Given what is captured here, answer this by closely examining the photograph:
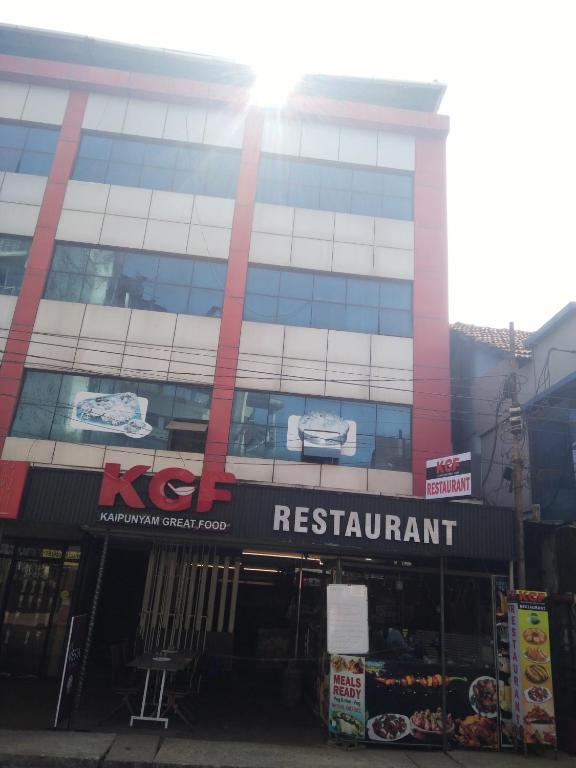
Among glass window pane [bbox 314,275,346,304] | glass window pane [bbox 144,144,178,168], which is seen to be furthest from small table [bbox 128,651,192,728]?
glass window pane [bbox 144,144,178,168]

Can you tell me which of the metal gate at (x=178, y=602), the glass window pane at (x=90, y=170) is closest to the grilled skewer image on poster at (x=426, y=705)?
the metal gate at (x=178, y=602)

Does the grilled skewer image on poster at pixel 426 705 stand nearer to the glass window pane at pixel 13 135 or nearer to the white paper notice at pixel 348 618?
the white paper notice at pixel 348 618

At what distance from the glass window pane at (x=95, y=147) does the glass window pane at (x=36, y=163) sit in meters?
1.05

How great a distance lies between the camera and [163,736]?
31.7 feet

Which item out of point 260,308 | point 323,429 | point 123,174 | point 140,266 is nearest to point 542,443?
point 323,429

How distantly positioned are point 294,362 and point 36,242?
8.50m

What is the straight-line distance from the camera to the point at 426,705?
10211 millimetres

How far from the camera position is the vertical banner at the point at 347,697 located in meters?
10.0

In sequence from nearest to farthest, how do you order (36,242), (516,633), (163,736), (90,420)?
1. (163,736)
2. (516,633)
3. (90,420)
4. (36,242)

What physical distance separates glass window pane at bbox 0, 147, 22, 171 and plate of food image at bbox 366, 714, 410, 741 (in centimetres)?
1793

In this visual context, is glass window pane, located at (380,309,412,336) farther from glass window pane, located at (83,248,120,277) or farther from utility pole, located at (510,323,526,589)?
glass window pane, located at (83,248,120,277)

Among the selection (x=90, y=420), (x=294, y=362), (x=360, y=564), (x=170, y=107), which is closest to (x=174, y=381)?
(x=90, y=420)

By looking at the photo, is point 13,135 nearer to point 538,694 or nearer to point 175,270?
point 175,270

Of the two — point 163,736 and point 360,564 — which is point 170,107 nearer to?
point 360,564
